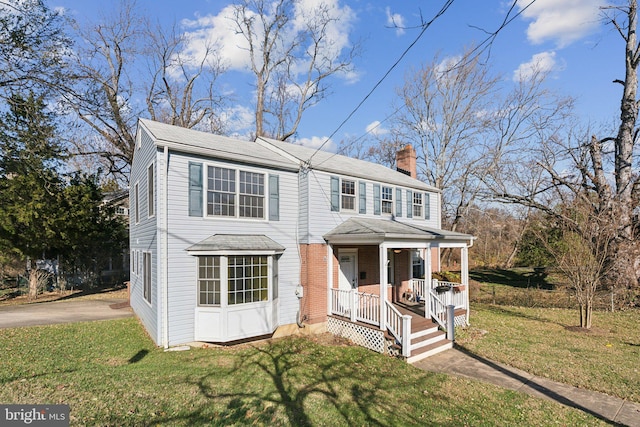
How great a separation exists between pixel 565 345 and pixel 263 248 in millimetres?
9542

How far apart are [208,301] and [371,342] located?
4905 mm

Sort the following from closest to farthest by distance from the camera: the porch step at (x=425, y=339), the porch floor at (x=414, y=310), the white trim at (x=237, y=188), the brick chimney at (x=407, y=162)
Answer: the porch step at (x=425, y=339)
the white trim at (x=237, y=188)
the porch floor at (x=414, y=310)
the brick chimney at (x=407, y=162)

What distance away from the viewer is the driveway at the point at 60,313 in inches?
455

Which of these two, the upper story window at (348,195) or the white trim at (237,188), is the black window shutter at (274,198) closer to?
the white trim at (237,188)

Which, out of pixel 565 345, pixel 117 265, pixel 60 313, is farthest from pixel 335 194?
pixel 117 265

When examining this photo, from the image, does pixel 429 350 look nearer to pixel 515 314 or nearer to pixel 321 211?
pixel 321 211

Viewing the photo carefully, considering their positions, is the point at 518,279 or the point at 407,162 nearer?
the point at 407,162

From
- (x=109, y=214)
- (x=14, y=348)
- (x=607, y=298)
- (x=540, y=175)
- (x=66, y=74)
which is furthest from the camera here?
(x=540, y=175)

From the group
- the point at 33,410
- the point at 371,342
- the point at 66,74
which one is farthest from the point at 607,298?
the point at 66,74

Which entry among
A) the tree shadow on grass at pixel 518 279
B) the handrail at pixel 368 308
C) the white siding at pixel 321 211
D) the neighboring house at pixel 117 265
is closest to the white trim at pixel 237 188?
the white siding at pixel 321 211

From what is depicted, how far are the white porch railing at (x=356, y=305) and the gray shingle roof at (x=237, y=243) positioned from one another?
2.66 metres

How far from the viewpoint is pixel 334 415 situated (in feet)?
18.6

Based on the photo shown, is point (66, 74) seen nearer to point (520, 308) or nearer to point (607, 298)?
point (520, 308)

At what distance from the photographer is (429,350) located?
941 centimetres
